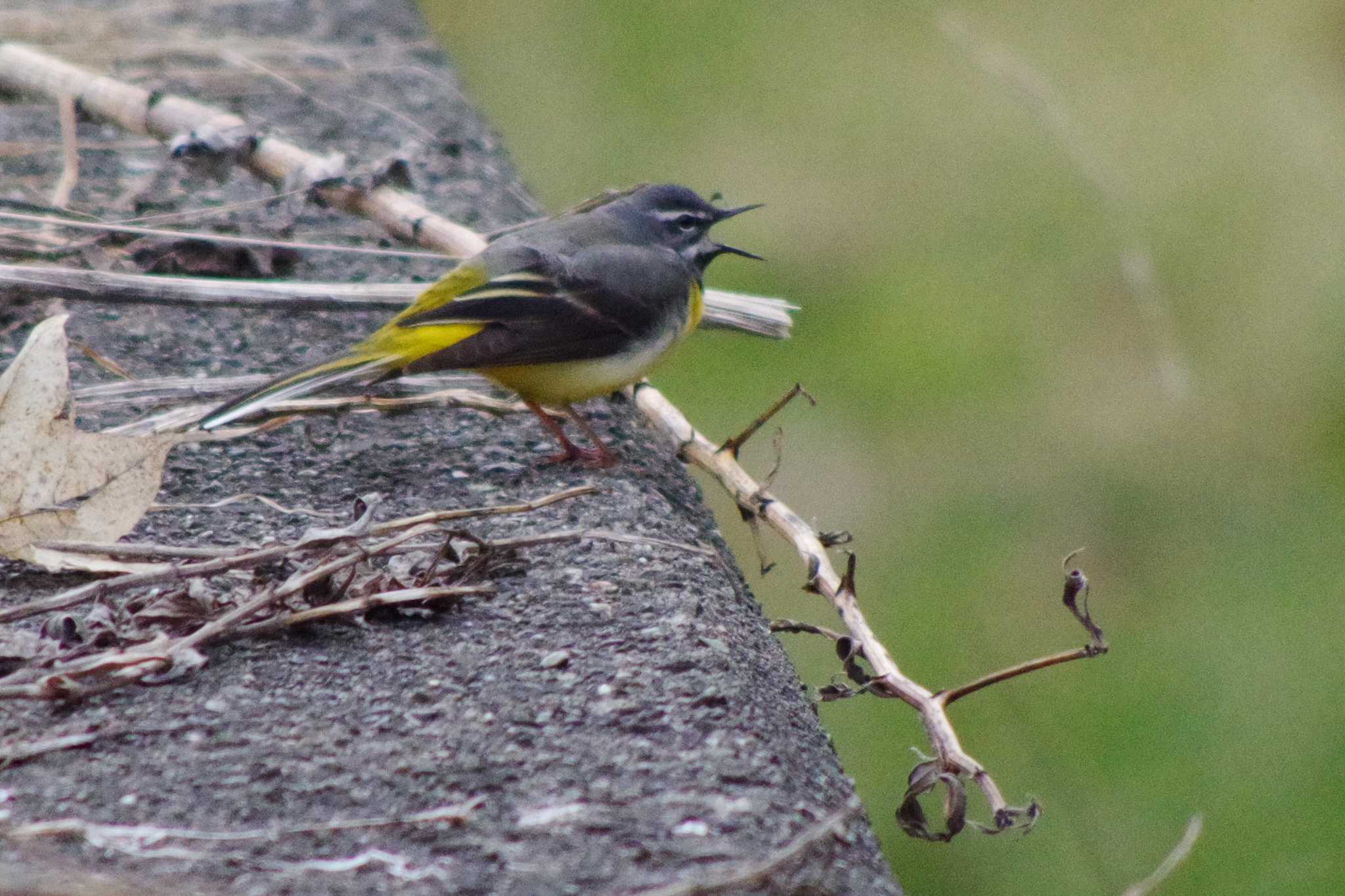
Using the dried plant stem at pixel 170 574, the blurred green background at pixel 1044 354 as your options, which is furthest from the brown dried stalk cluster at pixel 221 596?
the blurred green background at pixel 1044 354

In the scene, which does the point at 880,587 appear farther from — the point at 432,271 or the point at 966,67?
the point at 966,67

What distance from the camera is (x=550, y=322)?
3.09 metres

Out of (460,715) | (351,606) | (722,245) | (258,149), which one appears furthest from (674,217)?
(460,715)

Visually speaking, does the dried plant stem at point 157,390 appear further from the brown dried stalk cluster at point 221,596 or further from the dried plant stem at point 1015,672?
the dried plant stem at point 1015,672

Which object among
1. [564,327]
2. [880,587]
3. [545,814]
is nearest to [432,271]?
[564,327]

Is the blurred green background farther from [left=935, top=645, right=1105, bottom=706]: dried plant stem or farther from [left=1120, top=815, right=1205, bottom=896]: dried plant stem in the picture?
[left=1120, top=815, right=1205, bottom=896]: dried plant stem

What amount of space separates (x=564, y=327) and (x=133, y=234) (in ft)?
2.65

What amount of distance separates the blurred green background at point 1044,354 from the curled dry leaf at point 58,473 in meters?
2.24

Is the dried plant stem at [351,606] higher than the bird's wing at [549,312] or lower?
higher

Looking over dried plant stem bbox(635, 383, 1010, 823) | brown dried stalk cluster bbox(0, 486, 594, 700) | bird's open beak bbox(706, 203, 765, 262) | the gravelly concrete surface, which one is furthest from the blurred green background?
brown dried stalk cluster bbox(0, 486, 594, 700)

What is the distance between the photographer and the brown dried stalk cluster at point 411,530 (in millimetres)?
1820

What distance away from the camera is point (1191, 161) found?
25.9ft

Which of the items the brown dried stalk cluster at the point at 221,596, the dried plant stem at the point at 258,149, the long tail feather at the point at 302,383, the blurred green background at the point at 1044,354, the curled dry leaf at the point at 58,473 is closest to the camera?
the brown dried stalk cluster at the point at 221,596

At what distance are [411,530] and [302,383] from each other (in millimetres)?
715
